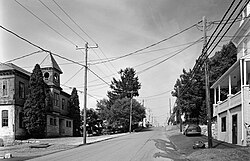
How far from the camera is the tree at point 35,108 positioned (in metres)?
40.8

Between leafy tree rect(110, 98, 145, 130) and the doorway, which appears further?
leafy tree rect(110, 98, 145, 130)

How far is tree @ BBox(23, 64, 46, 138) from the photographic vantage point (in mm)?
40812

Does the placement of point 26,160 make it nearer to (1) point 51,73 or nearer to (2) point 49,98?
(2) point 49,98

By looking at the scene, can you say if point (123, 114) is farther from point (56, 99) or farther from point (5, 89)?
point (5, 89)

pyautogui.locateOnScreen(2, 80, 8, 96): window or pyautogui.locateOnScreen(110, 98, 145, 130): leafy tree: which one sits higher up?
pyautogui.locateOnScreen(2, 80, 8, 96): window

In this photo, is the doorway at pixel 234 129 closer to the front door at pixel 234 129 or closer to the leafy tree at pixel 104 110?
the front door at pixel 234 129

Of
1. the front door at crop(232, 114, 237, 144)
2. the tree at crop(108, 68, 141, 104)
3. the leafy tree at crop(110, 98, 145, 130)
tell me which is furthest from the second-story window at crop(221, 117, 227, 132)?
the tree at crop(108, 68, 141, 104)

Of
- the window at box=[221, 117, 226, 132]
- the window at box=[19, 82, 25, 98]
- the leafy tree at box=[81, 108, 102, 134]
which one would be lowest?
the leafy tree at box=[81, 108, 102, 134]

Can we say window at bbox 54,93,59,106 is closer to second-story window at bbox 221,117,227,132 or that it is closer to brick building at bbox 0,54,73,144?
brick building at bbox 0,54,73,144

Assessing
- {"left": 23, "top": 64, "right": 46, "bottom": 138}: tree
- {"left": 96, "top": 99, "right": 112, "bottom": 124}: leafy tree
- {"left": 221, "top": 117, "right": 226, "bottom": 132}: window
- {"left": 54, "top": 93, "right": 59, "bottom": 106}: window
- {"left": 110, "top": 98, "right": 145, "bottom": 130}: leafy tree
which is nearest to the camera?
{"left": 221, "top": 117, "right": 226, "bottom": 132}: window

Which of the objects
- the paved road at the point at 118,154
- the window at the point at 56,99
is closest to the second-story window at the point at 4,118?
the window at the point at 56,99

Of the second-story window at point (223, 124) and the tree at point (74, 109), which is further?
the tree at point (74, 109)

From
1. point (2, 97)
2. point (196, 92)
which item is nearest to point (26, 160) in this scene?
point (2, 97)

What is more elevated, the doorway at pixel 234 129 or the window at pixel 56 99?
the window at pixel 56 99
